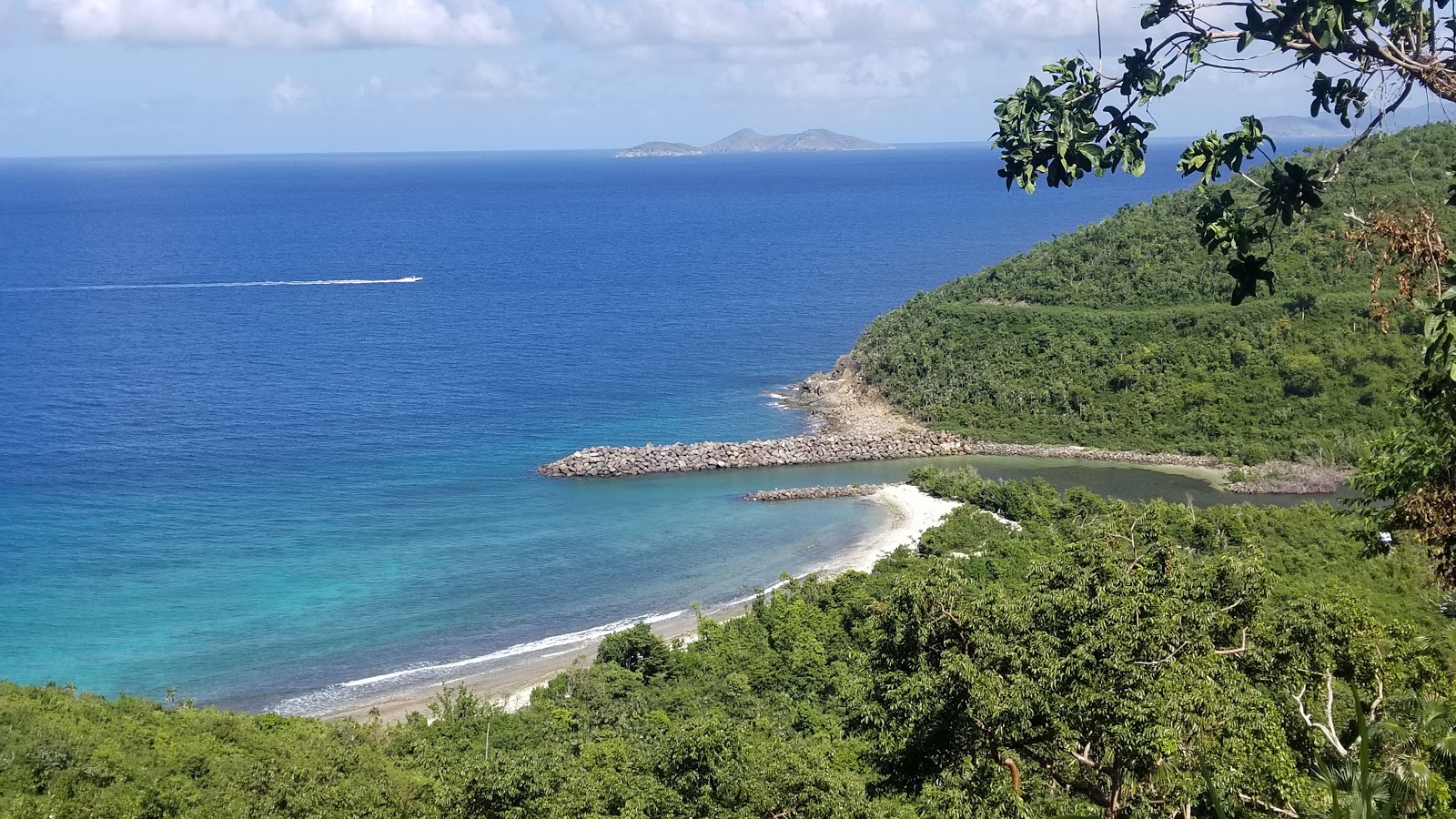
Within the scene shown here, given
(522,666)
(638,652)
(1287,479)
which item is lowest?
(522,666)

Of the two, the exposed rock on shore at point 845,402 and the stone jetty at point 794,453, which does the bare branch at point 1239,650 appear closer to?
the stone jetty at point 794,453

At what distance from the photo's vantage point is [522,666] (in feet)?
114

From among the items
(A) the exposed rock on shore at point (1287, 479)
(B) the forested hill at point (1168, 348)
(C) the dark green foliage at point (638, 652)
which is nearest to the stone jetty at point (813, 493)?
(B) the forested hill at point (1168, 348)

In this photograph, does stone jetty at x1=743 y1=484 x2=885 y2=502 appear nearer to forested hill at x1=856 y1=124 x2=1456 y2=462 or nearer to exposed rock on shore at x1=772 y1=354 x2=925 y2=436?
exposed rock on shore at x1=772 y1=354 x2=925 y2=436

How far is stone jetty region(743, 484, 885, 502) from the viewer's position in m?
49.4

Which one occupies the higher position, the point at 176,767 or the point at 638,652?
the point at 176,767

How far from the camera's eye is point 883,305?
93.2 metres

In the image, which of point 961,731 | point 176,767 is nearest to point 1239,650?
point 961,731

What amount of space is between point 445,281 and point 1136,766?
106 meters

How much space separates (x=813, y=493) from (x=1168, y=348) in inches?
869

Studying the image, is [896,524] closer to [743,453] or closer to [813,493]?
[813,493]

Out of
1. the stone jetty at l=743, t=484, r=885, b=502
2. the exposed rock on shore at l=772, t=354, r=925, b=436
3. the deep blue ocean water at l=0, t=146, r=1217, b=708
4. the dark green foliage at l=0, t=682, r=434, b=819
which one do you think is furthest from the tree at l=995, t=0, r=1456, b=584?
the exposed rock on shore at l=772, t=354, r=925, b=436

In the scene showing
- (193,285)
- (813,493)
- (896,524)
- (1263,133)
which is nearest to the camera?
(1263,133)

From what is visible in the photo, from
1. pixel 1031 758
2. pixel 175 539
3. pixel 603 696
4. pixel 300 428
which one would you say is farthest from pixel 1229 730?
pixel 300 428
